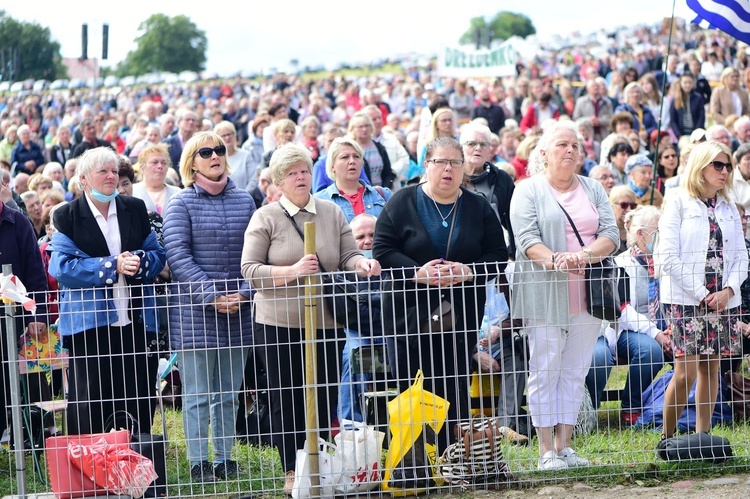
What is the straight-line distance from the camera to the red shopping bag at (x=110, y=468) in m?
5.99

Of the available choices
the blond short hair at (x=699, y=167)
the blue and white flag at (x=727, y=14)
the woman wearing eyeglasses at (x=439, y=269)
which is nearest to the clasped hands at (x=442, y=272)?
the woman wearing eyeglasses at (x=439, y=269)

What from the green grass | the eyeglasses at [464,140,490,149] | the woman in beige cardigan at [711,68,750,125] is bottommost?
the green grass

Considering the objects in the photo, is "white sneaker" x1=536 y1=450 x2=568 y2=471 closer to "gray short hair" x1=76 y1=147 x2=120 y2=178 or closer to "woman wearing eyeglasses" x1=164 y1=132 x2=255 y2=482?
"woman wearing eyeglasses" x1=164 y1=132 x2=255 y2=482

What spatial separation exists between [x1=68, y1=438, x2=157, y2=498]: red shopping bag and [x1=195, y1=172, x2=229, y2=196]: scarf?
179 cm

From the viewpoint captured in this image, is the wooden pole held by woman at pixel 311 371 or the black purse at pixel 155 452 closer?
the wooden pole held by woman at pixel 311 371

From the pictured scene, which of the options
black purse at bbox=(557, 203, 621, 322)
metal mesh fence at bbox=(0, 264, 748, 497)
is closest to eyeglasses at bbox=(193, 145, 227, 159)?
metal mesh fence at bbox=(0, 264, 748, 497)

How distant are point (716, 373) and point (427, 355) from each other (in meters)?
1.80

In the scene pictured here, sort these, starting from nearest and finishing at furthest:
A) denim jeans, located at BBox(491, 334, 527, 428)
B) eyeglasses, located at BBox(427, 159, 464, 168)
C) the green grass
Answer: the green grass → eyeglasses, located at BBox(427, 159, 464, 168) → denim jeans, located at BBox(491, 334, 527, 428)

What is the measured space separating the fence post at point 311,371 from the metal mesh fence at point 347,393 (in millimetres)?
11

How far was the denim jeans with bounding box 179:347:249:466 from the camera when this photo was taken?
6.45 m

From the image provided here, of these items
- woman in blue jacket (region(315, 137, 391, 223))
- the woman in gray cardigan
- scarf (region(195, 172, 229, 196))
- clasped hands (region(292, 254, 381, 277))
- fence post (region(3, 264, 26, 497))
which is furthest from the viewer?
woman in blue jacket (region(315, 137, 391, 223))

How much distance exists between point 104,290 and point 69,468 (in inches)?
42.5

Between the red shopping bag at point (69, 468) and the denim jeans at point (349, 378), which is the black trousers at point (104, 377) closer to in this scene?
the red shopping bag at point (69, 468)

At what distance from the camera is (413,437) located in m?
6.15
